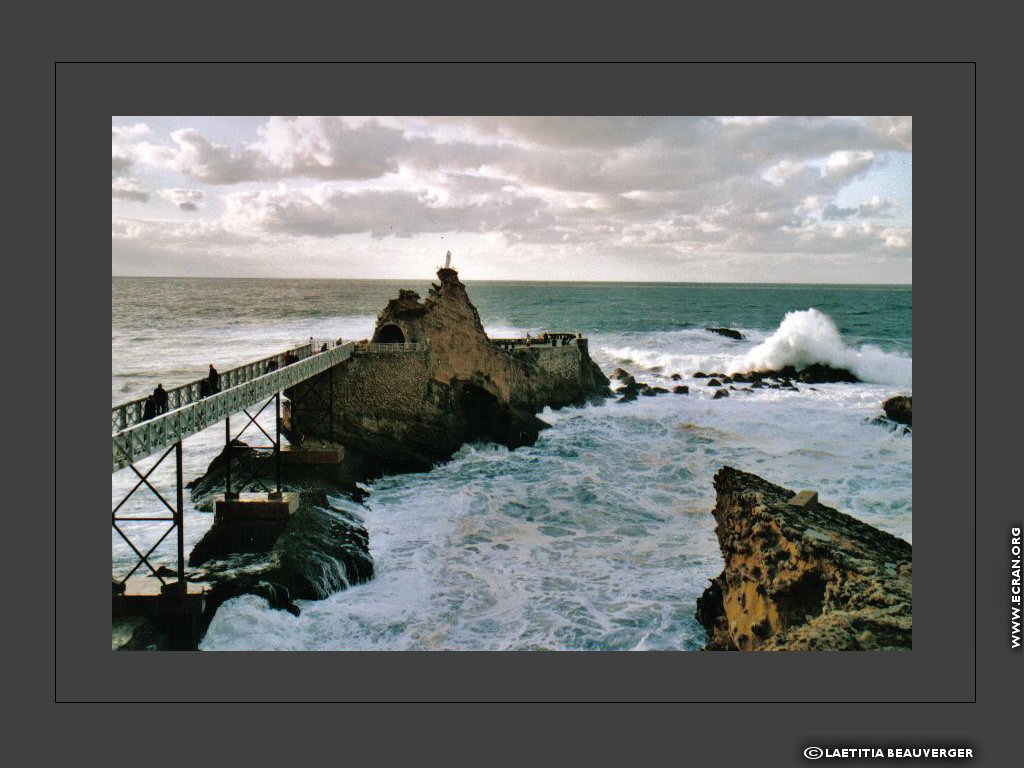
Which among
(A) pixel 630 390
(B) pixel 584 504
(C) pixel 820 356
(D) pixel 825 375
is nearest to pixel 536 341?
(A) pixel 630 390

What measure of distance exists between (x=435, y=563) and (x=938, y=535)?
8971mm

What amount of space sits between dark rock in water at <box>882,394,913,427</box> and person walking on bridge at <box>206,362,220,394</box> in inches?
859

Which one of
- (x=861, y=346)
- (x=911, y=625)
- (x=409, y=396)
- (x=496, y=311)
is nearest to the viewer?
(x=911, y=625)

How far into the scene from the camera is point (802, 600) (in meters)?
9.48

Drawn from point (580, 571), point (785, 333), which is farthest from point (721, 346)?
point (580, 571)

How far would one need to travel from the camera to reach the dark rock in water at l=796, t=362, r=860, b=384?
35125 mm

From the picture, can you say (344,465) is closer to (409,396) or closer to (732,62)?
(409,396)

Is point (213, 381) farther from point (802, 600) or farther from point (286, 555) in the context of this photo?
point (802, 600)

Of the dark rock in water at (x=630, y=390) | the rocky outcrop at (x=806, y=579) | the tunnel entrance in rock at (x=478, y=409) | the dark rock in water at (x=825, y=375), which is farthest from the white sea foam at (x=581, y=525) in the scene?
the dark rock in water at (x=825, y=375)

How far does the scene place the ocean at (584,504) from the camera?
12562 millimetres

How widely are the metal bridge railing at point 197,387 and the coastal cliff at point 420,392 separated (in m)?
1.55

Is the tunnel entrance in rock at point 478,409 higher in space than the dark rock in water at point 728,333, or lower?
lower

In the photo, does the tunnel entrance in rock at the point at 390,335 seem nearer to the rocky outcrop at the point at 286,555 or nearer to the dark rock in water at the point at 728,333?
the rocky outcrop at the point at 286,555

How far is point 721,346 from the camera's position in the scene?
163 feet
